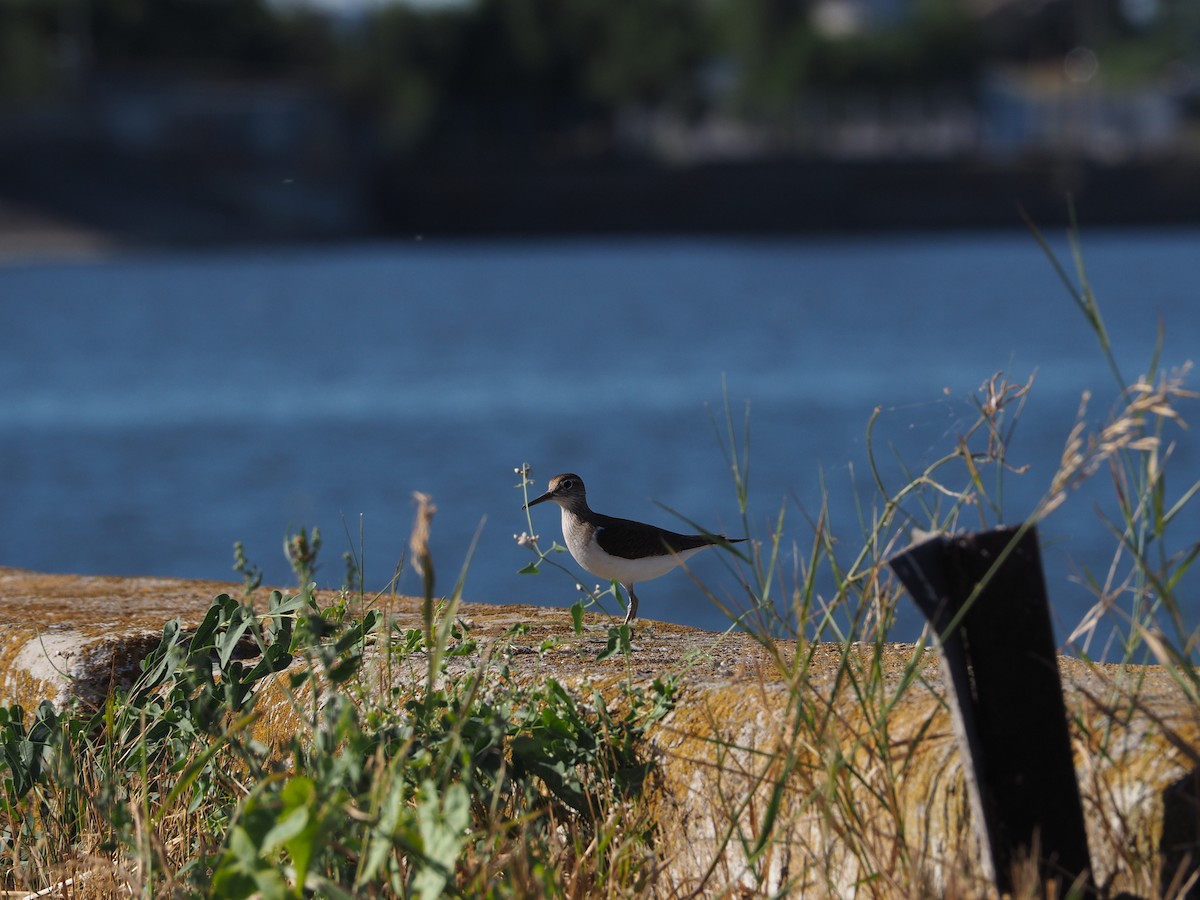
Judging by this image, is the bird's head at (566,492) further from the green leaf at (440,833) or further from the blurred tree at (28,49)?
the blurred tree at (28,49)

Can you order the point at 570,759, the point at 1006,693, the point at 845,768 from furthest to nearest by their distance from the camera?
the point at 570,759
the point at 845,768
the point at 1006,693

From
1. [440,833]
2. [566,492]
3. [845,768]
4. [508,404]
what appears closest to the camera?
[440,833]

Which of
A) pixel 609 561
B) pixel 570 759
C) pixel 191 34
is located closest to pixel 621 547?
pixel 609 561

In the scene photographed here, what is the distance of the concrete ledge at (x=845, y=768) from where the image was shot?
181 centimetres

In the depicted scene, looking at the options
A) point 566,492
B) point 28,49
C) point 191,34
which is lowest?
point 566,492

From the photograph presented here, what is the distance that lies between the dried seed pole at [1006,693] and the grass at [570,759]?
4 cm

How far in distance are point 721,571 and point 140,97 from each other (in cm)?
5096

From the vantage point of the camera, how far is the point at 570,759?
83.4 inches

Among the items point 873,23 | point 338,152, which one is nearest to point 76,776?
point 338,152

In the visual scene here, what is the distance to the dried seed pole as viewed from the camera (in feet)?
5.92

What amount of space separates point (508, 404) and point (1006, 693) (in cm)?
1748

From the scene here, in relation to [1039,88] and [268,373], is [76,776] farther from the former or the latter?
[1039,88]

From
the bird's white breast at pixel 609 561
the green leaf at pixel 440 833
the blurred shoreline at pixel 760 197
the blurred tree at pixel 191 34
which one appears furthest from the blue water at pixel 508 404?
the blurred tree at pixel 191 34

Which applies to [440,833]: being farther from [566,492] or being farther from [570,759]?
[566,492]
